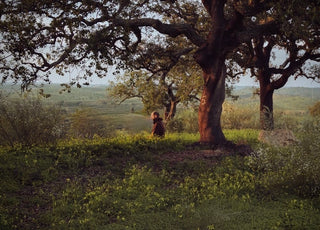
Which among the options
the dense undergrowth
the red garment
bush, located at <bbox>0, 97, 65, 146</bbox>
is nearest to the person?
the red garment

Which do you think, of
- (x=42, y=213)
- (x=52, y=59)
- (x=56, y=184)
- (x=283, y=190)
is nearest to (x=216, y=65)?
(x=52, y=59)

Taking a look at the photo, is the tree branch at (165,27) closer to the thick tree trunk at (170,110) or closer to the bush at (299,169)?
the bush at (299,169)

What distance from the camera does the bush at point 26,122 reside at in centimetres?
1318

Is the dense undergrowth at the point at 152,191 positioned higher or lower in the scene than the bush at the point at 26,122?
lower

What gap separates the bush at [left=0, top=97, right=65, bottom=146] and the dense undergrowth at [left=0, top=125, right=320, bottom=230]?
113 centimetres

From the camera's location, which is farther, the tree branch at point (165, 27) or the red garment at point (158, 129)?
the red garment at point (158, 129)

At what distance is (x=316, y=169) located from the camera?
8.47 m

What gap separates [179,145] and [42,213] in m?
8.28

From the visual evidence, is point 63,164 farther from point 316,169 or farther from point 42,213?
point 316,169

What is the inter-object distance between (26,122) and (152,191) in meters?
6.47

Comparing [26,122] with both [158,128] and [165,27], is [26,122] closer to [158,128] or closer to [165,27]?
[158,128]

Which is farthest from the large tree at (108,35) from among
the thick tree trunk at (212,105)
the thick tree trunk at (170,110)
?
the thick tree trunk at (170,110)

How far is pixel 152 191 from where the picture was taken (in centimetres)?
906

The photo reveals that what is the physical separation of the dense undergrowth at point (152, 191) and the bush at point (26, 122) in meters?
1.13
